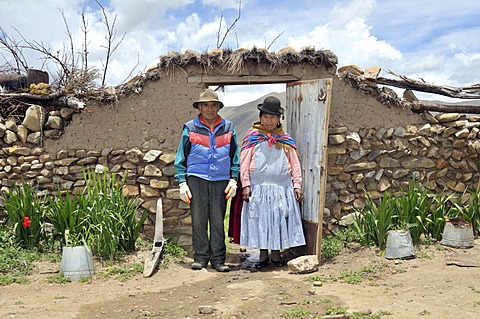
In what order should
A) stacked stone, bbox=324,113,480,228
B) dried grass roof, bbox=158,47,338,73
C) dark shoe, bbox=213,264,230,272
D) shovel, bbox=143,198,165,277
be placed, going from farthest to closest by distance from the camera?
stacked stone, bbox=324,113,480,228, dried grass roof, bbox=158,47,338,73, dark shoe, bbox=213,264,230,272, shovel, bbox=143,198,165,277

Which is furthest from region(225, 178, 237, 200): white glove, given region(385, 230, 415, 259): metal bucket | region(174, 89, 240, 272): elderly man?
region(385, 230, 415, 259): metal bucket

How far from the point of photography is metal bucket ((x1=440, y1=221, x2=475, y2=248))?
5.81 meters

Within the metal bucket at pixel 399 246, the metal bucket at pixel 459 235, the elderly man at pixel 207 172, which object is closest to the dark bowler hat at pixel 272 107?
the elderly man at pixel 207 172

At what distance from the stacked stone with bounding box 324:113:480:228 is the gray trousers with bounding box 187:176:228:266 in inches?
58.2

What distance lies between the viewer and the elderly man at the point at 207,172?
5516mm

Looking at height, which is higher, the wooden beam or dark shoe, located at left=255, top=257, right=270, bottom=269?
the wooden beam

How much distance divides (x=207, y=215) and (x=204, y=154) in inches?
25.6

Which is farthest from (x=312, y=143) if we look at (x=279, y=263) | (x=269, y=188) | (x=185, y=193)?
(x=185, y=193)

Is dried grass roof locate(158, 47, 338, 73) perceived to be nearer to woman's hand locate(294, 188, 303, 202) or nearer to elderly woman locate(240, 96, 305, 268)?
elderly woman locate(240, 96, 305, 268)

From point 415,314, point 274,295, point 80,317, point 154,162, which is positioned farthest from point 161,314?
point 154,162

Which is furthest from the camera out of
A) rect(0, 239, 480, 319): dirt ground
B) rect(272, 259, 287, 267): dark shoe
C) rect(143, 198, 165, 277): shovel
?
rect(272, 259, 287, 267): dark shoe

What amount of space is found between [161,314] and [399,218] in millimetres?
3021

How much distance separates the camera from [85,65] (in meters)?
6.77

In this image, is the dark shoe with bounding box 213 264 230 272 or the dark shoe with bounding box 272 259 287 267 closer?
the dark shoe with bounding box 213 264 230 272
